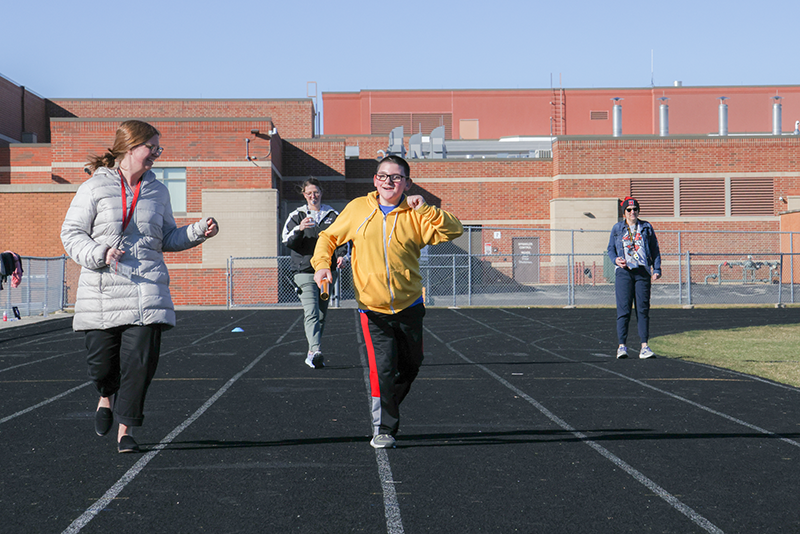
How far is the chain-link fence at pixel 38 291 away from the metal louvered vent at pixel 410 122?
30.8m

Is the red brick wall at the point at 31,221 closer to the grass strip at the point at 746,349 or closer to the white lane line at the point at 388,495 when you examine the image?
the grass strip at the point at 746,349

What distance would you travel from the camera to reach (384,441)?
4.89 m

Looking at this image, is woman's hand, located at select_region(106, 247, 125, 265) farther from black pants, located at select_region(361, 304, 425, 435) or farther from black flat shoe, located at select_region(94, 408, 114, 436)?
black pants, located at select_region(361, 304, 425, 435)

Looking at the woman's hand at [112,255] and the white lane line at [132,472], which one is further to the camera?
the woman's hand at [112,255]

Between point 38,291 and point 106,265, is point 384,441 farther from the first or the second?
point 38,291

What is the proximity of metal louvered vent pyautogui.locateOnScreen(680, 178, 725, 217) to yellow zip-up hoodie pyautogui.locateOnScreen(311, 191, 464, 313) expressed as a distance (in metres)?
31.8

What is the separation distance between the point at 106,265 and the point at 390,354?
182cm

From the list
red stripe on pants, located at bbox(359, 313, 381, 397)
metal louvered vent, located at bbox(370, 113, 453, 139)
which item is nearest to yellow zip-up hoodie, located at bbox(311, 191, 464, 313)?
red stripe on pants, located at bbox(359, 313, 381, 397)

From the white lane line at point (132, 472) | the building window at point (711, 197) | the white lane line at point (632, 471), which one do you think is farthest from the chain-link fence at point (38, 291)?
the building window at point (711, 197)

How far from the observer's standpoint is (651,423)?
5758 millimetres

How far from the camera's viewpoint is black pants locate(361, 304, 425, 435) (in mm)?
4859

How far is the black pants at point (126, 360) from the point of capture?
4465 millimetres

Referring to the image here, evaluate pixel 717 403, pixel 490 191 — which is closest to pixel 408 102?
pixel 490 191

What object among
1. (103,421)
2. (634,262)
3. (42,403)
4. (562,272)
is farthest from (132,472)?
(562,272)
